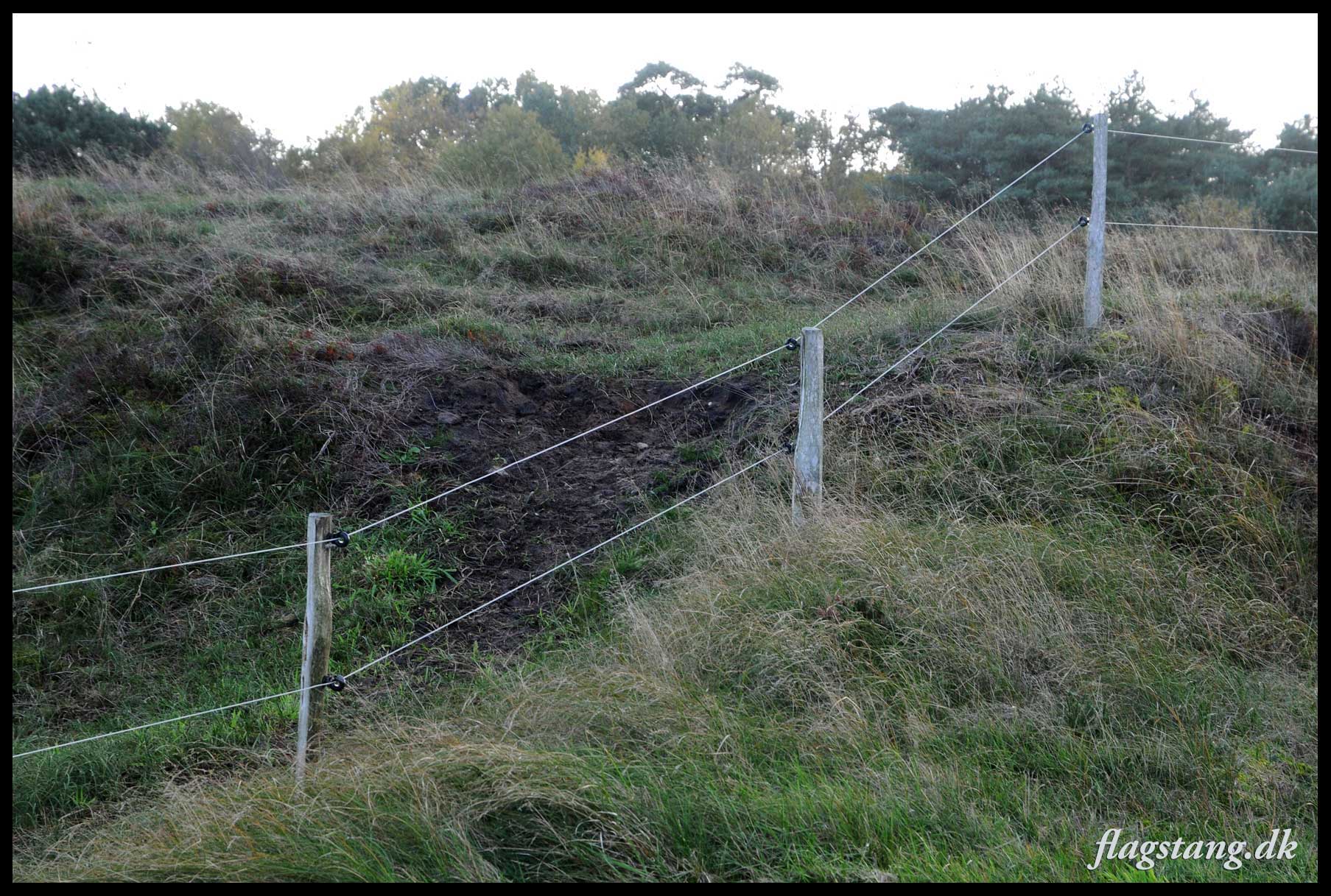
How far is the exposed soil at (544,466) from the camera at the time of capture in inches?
213

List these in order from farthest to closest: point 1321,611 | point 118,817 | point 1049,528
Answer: point 1049,528
point 1321,611
point 118,817

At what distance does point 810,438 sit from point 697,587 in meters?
1.13

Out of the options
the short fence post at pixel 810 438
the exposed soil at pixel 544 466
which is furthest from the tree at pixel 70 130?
the short fence post at pixel 810 438

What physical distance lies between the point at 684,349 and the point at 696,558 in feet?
11.4

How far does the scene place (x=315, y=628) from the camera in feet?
12.4

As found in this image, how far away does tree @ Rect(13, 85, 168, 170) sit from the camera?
15305 millimetres

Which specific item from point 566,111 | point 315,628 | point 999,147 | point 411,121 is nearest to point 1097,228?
point 315,628

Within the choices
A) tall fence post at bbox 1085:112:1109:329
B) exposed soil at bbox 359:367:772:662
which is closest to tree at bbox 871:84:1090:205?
tall fence post at bbox 1085:112:1109:329

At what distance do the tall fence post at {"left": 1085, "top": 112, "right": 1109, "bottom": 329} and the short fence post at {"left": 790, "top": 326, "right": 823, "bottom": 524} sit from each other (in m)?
3.16

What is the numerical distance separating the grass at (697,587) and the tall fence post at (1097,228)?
0.24m

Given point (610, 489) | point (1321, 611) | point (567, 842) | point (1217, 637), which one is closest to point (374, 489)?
point (610, 489)

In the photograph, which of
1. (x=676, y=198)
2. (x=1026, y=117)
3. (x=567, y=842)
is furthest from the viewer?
(x=1026, y=117)

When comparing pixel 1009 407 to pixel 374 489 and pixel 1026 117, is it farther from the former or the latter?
pixel 1026 117

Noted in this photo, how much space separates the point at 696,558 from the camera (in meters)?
5.15
